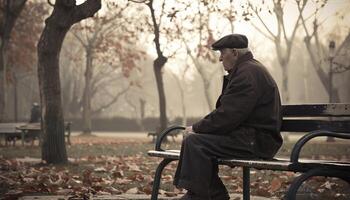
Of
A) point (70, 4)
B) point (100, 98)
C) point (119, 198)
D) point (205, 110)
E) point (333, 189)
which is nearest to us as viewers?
point (119, 198)

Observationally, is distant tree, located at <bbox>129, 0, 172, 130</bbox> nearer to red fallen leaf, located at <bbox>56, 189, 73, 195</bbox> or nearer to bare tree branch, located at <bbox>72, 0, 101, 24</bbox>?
bare tree branch, located at <bbox>72, 0, 101, 24</bbox>

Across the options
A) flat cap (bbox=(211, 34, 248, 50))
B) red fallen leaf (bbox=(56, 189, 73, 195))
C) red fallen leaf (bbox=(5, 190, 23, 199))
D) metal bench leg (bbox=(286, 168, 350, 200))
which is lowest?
red fallen leaf (bbox=(56, 189, 73, 195))

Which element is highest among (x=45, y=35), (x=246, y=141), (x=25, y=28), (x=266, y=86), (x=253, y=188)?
(x=25, y=28)

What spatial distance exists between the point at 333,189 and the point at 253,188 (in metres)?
1.07

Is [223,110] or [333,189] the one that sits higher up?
[223,110]

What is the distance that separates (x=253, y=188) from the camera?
8.25 metres

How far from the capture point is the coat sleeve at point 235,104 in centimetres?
510

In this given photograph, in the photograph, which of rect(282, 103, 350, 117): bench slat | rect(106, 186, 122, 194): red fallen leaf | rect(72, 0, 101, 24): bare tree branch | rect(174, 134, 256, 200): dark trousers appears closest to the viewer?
rect(282, 103, 350, 117): bench slat

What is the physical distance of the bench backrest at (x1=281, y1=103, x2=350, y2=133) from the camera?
476 cm

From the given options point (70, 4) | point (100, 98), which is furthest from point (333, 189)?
point (100, 98)

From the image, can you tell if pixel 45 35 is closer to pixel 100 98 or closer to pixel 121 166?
pixel 121 166

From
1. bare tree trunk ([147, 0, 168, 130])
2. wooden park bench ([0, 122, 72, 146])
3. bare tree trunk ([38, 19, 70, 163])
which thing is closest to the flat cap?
bare tree trunk ([38, 19, 70, 163])

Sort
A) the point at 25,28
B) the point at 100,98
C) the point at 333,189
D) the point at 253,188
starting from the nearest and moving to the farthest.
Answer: the point at 333,189, the point at 253,188, the point at 25,28, the point at 100,98

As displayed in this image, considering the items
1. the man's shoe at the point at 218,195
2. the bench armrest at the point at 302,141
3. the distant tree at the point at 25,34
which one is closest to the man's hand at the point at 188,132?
the man's shoe at the point at 218,195
